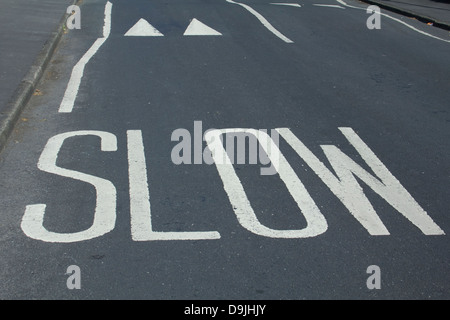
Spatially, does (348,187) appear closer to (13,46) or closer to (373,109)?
(373,109)

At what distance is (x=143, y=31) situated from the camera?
15.1m

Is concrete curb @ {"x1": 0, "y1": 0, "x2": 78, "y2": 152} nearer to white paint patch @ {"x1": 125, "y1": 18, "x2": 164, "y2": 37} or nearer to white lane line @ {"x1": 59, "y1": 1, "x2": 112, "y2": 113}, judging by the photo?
white lane line @ {"x1": 59, "y1": 1, "x2": 112, "y2": 113}

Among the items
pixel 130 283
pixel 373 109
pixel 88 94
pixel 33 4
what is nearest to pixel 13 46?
pixel 88 94

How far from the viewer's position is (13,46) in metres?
12.1

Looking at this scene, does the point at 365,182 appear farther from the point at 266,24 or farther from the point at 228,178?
the point at 266,24

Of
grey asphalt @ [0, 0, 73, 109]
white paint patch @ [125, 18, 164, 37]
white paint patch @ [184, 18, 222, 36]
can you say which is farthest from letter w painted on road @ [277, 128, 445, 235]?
white paint patch @ [125, 18, 164, 37]

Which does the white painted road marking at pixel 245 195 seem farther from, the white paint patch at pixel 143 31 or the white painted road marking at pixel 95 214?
the white paint patch at pixel 143 31

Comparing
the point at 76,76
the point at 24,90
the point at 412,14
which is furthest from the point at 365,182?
the point at 412,14

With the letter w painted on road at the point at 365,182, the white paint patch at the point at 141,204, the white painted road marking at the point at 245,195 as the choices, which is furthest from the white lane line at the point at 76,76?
the letter w painted on road at the point at 365,182

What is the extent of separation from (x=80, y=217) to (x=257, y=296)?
1998mm

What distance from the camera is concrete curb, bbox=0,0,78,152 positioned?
8094 mm

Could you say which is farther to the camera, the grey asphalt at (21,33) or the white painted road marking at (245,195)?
the grey asphalt at (21,33)

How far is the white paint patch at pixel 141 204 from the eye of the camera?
571 centimetres

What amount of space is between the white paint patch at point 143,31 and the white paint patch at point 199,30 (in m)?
0.72
